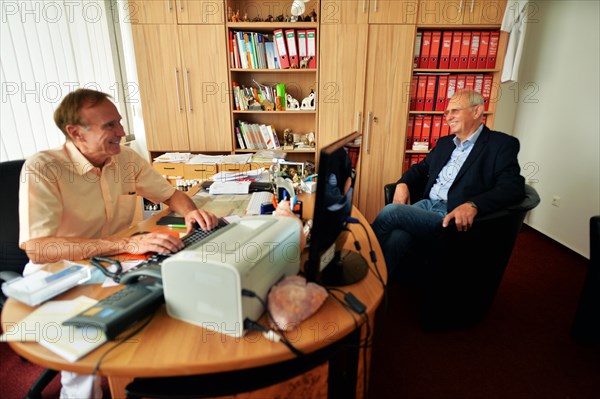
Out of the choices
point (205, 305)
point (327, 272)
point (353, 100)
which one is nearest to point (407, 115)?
point (353, 100)

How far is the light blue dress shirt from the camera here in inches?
86.7

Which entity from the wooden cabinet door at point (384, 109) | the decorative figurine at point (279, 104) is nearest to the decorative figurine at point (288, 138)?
the decorative figurine at point (279, 104)

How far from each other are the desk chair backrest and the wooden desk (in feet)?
2.08

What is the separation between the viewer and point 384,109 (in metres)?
3.11

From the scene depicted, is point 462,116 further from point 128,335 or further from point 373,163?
point 128,335

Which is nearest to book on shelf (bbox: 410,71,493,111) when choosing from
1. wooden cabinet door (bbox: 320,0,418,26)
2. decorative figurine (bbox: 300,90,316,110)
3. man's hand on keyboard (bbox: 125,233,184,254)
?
wooden cabinet door (bbox: 320,0,418,26)

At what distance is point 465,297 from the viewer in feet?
5.85

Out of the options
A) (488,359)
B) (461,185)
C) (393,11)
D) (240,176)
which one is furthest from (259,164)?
(488,359)

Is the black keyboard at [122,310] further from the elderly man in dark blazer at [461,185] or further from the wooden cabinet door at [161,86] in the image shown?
the wooden cabinet door at [161,86]

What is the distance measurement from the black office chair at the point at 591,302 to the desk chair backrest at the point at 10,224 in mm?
2590

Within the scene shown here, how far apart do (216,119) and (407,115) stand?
182 cm

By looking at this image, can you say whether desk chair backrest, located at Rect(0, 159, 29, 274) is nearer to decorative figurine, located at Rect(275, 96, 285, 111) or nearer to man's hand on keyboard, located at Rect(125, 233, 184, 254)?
man's hand on keyboard, located at Rect(125, 233, 184, 254)

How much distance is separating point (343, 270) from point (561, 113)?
119 inches

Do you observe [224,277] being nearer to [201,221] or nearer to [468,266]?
[201,221]
